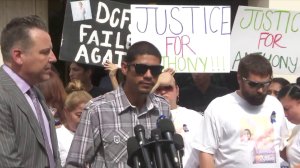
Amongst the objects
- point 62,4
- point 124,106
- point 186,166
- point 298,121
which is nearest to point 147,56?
point 124,106

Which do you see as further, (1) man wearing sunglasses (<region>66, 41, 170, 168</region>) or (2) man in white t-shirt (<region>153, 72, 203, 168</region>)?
(2) man in white t-shirt (<region>153, 72, 203, 168</region>)

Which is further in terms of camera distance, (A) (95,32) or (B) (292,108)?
(A) (95,32)

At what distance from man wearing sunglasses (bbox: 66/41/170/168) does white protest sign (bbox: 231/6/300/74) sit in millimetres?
2857

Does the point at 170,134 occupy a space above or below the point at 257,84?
below

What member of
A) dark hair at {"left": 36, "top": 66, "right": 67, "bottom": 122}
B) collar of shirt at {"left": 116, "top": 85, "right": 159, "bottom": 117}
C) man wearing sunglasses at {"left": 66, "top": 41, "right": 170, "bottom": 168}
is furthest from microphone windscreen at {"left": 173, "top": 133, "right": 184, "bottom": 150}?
dark hair at {"left": 36, "top": 66, "right": 67, "bottom": 122}

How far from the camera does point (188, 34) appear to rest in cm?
704

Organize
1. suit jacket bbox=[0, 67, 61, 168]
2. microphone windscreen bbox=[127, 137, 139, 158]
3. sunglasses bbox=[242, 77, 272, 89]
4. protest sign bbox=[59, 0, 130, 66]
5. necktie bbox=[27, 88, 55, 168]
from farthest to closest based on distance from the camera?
protest sign bbox=[59, 0, 130, 66]
sunglasses bbox=[242, 77, 272, 89]
necktie bbox=[27, 88, 55, 168]
microphone windscreen bbox=[127, 137, 139, 158]
suit jacket bbox=[0, 67, 61, 168]

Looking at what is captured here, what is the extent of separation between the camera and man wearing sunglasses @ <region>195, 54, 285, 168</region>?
509 cm

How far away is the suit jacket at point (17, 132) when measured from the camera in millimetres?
3551

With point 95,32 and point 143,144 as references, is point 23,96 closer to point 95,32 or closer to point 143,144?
point 143,144

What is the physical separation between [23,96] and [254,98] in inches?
77.0

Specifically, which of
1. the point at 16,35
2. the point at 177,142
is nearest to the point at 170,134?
the point at 177,142

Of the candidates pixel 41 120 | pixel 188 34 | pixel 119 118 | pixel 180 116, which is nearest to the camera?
pixel 41 120

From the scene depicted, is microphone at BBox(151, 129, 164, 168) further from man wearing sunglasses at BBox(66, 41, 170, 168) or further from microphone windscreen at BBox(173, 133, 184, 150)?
man wearing sunglasses at BBox(66, 41, 170, 168)
